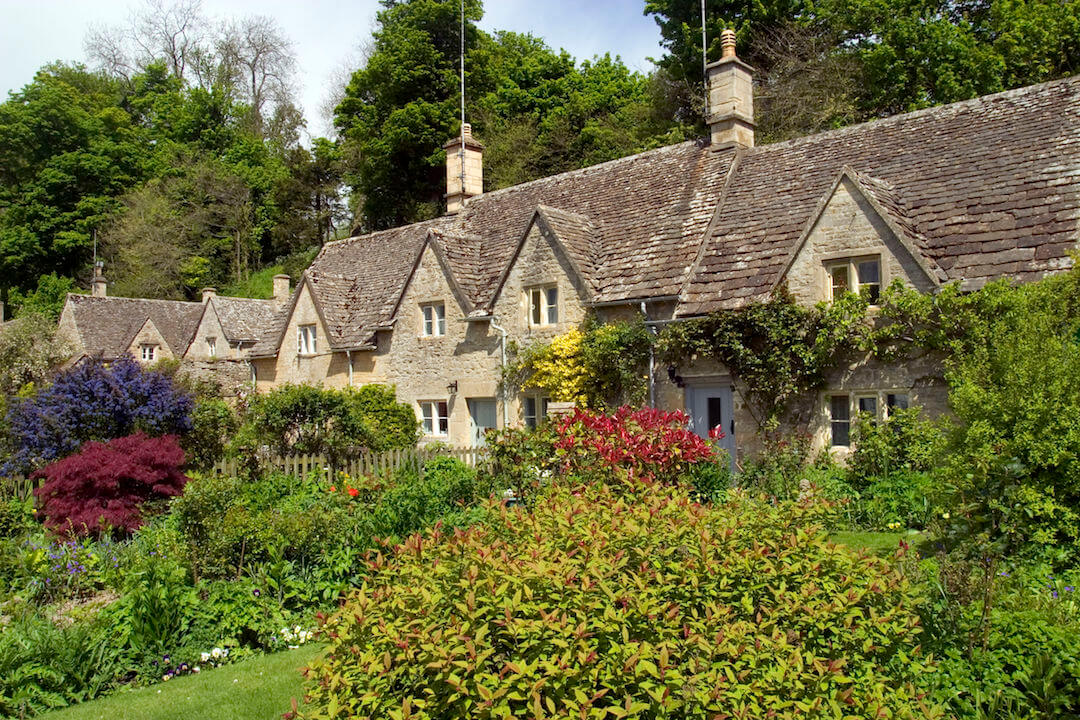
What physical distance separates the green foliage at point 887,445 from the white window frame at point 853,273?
2.44m

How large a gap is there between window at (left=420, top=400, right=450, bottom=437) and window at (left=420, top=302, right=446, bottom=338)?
2.15m

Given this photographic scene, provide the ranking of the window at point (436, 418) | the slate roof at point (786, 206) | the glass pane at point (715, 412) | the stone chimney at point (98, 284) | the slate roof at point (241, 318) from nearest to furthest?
the slate roof at point (786, 206), the glass pane at point (715, 412), the window at point (436, 418), the slate roof at point (241, 318), the stone chimney at point (98, 284)

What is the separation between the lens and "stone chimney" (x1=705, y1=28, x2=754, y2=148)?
21078 millimetres

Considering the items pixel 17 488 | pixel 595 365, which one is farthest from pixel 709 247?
pixel 17 488

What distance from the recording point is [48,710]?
7070 mm

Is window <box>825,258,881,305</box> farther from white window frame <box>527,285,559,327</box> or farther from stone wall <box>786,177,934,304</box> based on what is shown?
white window frame <box>527,285,559,327</box>

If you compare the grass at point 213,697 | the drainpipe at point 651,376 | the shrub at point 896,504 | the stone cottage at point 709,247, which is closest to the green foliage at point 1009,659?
the grass at point 213,697

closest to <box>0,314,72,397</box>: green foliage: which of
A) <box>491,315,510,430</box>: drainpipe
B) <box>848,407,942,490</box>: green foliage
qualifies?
<box>491,315,510,430</box>: drainpipe

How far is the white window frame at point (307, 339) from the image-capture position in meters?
27.7

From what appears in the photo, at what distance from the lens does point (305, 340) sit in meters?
28.1

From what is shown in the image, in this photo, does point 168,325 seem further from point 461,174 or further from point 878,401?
point 878,401

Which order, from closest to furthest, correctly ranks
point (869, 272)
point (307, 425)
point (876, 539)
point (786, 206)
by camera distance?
point (876, 539), point (869, 272), point (786, 206), point (307, 425)

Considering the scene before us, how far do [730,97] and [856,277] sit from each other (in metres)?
7.98

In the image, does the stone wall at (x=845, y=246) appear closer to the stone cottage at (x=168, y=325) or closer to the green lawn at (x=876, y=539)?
the green lawn at (x=876, y=539)
